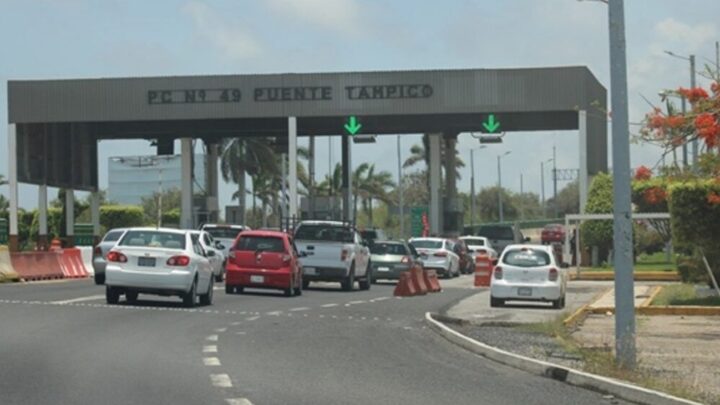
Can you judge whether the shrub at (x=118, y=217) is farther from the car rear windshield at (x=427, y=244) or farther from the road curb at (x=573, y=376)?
the road curb at (x=573, y=376)

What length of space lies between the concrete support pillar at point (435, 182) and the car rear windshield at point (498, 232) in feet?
20.1

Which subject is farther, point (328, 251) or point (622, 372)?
point (328, 251)

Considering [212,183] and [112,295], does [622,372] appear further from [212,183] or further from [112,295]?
[212,183]

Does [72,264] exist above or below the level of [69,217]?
below

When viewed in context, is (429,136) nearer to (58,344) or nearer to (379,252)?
(379,252)

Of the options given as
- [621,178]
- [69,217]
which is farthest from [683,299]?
[69,217]

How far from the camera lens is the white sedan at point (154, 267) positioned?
26.9 m

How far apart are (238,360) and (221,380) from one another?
2.36m

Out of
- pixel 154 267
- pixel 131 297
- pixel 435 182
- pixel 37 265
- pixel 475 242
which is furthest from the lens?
pixel 475 242

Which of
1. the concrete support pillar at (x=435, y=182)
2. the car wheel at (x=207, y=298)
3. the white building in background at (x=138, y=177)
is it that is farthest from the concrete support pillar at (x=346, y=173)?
the white building in background at (x=138, y=177)

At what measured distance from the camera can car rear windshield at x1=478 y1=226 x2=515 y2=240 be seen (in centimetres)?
6725

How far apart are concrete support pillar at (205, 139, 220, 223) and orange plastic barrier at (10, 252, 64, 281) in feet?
71.4

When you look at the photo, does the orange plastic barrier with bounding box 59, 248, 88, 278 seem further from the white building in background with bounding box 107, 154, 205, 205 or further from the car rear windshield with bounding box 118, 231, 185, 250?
the white building in background with bounding box 107, 154, 205, 205

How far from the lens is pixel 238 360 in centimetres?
1673
